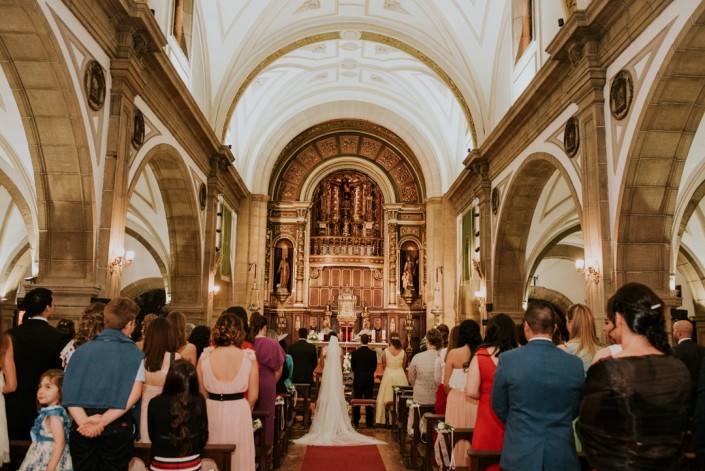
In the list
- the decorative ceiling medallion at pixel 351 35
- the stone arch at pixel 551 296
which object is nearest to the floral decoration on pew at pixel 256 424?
the decorative ceiling medallion at pixel 351 35

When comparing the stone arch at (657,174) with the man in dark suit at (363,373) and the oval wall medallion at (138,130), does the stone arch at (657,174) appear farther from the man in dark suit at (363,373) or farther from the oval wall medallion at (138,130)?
the oval wall medallion at (138,130)

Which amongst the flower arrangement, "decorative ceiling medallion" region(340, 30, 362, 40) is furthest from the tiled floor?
"decorative ceiling medallion" region(340, 30, 362, 40)

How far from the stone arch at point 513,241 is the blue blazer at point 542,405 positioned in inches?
406

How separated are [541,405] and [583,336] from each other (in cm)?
135

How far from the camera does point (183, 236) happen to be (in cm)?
1461

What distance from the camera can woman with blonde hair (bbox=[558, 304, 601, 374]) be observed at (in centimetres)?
459

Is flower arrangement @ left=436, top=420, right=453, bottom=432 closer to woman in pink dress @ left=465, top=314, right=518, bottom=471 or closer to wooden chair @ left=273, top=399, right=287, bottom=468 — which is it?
woman in pink dress @ left=465, top=314, right=518, bottom=471

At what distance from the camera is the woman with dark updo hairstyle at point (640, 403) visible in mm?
2668

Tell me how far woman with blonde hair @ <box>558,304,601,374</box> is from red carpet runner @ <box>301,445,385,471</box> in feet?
13.4

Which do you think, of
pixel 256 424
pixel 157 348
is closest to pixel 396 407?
pixel 256 424

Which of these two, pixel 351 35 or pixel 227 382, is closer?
pixel 227 382

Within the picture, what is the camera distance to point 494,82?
1526 cm

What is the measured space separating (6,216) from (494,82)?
12588mm

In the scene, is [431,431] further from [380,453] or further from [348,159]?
[348,159]
